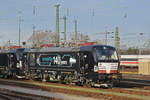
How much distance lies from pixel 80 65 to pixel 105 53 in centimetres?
225

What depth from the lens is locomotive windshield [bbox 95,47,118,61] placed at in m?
19.6

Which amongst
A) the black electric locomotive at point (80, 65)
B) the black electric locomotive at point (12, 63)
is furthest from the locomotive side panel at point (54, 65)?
the black electric locomotive at point (12, 63)

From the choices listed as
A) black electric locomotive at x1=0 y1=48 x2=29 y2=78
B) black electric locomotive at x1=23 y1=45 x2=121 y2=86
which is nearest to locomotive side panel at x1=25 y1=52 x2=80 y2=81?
black electric locomotive at x1=23 y1=45 x2=121 y2=86

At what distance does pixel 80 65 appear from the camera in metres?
20.6

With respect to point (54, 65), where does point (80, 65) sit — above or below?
above

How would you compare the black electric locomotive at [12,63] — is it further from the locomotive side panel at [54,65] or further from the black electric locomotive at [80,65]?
the black electric locomotive at [80,65]

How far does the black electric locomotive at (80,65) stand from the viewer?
19.5m

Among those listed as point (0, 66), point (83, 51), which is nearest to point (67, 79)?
point (83, 51)

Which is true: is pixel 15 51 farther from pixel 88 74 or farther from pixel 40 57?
pixel 88 74

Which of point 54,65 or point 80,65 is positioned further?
point 54,65

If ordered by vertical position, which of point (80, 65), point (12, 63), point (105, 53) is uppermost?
point (105, 53)

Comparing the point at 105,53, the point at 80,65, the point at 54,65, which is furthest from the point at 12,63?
the point at 105,53

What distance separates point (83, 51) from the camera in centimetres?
2056

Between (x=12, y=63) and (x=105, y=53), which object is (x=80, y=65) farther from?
(x=12, y=63)
